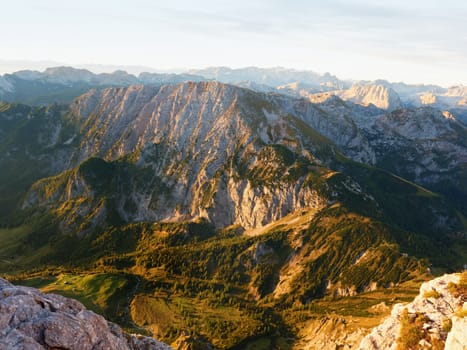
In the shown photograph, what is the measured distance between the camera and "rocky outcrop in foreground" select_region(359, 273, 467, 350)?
248 ft

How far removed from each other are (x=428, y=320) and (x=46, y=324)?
82497 mm

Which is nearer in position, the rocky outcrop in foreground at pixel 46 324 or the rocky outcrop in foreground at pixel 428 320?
the rocky outcrop in foreground at pixel 46 324

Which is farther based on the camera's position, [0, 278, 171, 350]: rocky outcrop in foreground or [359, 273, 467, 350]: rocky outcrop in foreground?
[359, 273, 467, 350]: rocky outcrop in foreground

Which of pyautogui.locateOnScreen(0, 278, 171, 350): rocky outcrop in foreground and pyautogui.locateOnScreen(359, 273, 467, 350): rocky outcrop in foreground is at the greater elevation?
pyautogui.locateOnScreen(0, 278, 171, 350): rocky outcrop in foreground

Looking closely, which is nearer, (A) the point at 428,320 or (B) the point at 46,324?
(B) the point at 46,324

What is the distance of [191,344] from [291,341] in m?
58.4

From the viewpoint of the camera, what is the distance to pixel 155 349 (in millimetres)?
68312

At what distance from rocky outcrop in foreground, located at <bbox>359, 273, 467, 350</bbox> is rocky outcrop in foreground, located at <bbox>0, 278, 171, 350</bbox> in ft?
211

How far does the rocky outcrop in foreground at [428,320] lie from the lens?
75.6m

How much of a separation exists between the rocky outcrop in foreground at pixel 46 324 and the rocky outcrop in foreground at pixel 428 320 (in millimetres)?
64390

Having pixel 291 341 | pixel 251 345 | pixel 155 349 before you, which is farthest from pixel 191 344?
pixel 155 349

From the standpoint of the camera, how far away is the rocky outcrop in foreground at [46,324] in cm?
4294

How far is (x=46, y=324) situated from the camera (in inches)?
1820

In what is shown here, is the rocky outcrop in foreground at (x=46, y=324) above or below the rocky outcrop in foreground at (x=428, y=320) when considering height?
above
